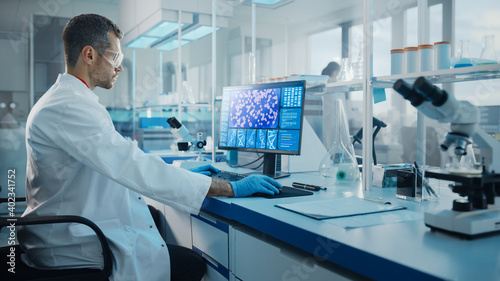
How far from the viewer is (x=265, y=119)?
190 cm

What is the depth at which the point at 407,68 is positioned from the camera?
5.01 feet

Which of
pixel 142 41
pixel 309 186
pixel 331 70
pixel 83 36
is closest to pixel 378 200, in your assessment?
pixel 309 186

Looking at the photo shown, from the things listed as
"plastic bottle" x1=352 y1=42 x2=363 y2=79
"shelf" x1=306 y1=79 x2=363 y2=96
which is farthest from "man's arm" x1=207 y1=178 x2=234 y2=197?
"plastic bottle" x1=352 y1=42 x2=363 y2=79

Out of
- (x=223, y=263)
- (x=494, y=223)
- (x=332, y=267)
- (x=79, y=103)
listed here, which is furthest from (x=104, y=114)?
(x=494, y=223)

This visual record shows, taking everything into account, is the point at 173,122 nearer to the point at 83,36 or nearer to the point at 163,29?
the point at 83,36

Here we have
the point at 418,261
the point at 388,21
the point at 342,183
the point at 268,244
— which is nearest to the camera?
the point at 418,261

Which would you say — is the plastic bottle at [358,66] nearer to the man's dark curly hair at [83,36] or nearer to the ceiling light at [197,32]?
the man's dark curly hair at [83,36]

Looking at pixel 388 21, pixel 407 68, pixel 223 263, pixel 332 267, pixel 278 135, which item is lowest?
pixel 223 263

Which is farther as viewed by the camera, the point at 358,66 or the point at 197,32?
the point at 197,32

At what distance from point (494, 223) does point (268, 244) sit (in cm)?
58

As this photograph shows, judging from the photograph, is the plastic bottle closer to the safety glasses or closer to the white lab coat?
the white lab coat

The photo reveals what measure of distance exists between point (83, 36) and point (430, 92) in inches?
53.0

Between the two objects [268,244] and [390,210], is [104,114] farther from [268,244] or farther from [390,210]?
[390,210]

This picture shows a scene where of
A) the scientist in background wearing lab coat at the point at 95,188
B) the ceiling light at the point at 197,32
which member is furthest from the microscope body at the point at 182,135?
the ceiling light at the point at 197,32
